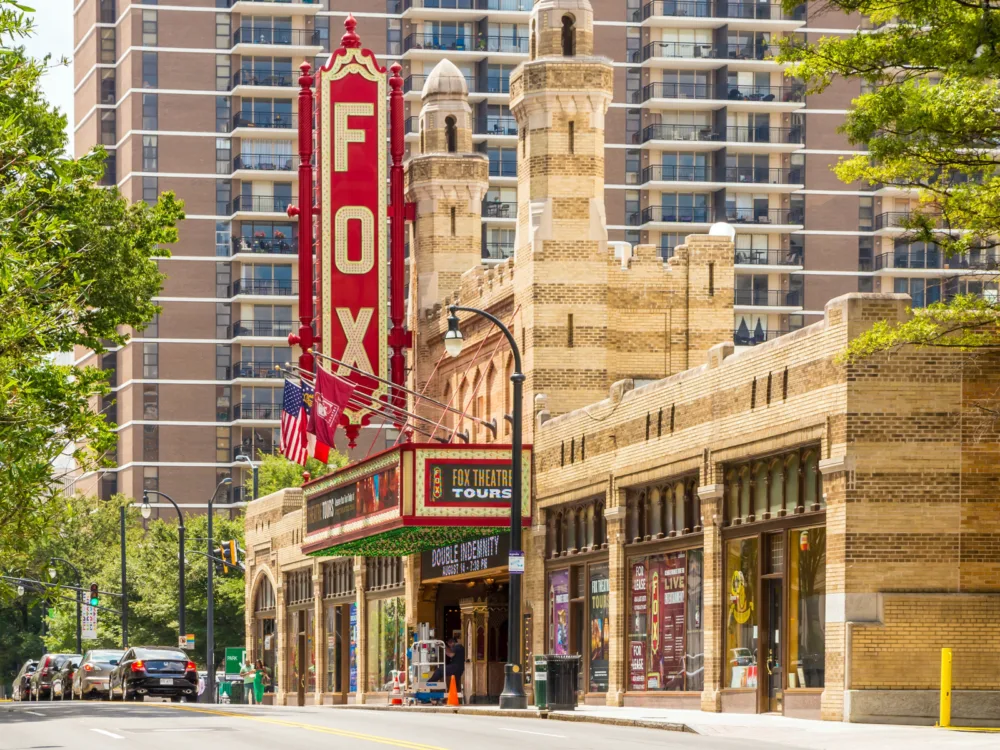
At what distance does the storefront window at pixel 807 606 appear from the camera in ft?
102

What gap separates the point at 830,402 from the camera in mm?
30188

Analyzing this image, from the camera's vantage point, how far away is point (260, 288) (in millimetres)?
117062

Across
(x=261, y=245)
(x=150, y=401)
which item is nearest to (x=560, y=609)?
(x=150, y=401)

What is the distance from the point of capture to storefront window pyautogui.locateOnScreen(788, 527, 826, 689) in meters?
31.0

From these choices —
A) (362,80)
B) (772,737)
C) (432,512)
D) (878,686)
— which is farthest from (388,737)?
(362,80)

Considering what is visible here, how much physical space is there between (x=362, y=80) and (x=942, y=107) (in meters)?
32.0

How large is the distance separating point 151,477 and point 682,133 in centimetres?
3868

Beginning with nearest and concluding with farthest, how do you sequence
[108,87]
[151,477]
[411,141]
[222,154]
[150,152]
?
[151,477] → [150,152] → [222,154] → [411,141] → [108,87]

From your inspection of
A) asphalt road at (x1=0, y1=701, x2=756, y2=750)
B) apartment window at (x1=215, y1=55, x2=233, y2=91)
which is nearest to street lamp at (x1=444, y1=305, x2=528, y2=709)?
asphalt road at (x1=0, y1=701, x2=756, y2=750)

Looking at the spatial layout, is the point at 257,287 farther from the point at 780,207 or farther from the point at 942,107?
the point at 942,107

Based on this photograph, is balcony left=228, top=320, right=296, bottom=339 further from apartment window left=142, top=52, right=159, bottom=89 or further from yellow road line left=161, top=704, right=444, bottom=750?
yellow road line left=161, top=704, right=444, bottom=750

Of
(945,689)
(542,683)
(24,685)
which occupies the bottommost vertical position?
(24,685)

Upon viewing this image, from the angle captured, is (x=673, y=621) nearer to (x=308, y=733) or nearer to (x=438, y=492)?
(x=438, y=492)

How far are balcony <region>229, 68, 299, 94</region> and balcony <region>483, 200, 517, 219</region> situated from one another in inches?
554
